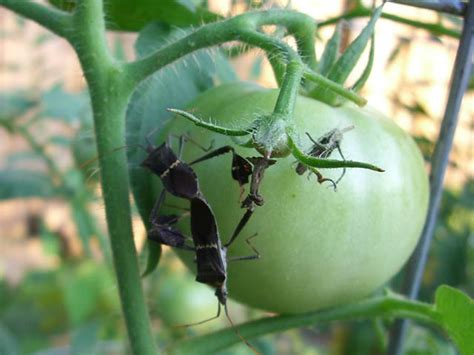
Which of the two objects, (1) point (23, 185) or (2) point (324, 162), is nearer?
(2) point (324, 162)

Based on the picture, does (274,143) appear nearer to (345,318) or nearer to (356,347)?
(345,318)

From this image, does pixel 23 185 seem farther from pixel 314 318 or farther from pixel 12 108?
pixel 314 318

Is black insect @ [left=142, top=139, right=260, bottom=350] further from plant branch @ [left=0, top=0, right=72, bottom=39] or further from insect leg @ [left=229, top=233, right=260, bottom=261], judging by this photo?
plant branch @ [left=0, top=0, right=72, bottom=39]

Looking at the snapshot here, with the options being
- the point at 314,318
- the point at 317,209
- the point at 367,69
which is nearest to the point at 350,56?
the point at 367,69

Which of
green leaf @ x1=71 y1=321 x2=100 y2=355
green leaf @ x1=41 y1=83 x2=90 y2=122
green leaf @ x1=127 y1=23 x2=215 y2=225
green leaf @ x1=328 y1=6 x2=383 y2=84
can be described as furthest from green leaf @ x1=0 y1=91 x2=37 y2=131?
green leaf @ x1=328 y1=6 x2=383 y2=84

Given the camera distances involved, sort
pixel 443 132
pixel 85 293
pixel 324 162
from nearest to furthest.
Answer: pixel 324 162
pixel 443 132
pixel 85 293

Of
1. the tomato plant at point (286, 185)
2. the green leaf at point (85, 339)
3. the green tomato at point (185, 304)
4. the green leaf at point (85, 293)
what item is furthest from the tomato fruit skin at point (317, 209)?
the green leaf at point (85, 293)

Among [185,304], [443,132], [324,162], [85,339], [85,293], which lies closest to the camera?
[324,162]

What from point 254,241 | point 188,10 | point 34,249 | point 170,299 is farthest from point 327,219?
point 34,249
